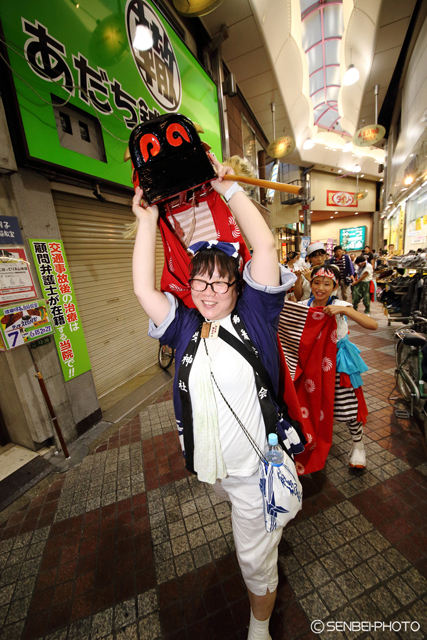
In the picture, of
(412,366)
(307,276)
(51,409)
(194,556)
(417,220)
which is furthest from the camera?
(417,220)

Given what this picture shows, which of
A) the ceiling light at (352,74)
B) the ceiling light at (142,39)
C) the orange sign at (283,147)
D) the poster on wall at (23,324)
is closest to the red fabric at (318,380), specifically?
the poster on wall at (23,324)

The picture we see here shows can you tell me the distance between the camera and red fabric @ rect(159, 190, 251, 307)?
158 cm

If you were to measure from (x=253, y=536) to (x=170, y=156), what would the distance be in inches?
85.0

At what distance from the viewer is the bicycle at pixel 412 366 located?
9.80 feet

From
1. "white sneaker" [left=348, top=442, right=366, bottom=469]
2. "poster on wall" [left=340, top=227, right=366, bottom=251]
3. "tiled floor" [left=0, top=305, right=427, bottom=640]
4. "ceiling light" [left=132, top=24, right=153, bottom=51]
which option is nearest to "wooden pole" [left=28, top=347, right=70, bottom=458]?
"tiled floor" [left=0, top=305, right=427, bottom=640]

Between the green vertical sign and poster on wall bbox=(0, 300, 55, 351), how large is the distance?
23 cm

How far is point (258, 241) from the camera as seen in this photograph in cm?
131

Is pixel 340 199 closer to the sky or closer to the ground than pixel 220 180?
closer to the sky

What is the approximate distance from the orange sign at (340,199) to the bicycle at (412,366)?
20682 millimetres

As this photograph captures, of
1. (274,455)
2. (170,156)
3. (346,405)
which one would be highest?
(170,156)

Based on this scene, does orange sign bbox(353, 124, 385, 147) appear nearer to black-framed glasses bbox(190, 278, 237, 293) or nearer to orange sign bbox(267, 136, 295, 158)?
orange sign bbox(267, 136, 295, 158)

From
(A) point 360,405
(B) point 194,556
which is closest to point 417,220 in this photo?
(A) point 360,405

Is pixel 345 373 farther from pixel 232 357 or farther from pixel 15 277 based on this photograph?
pixel 15 277

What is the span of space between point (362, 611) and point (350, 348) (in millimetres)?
1978
